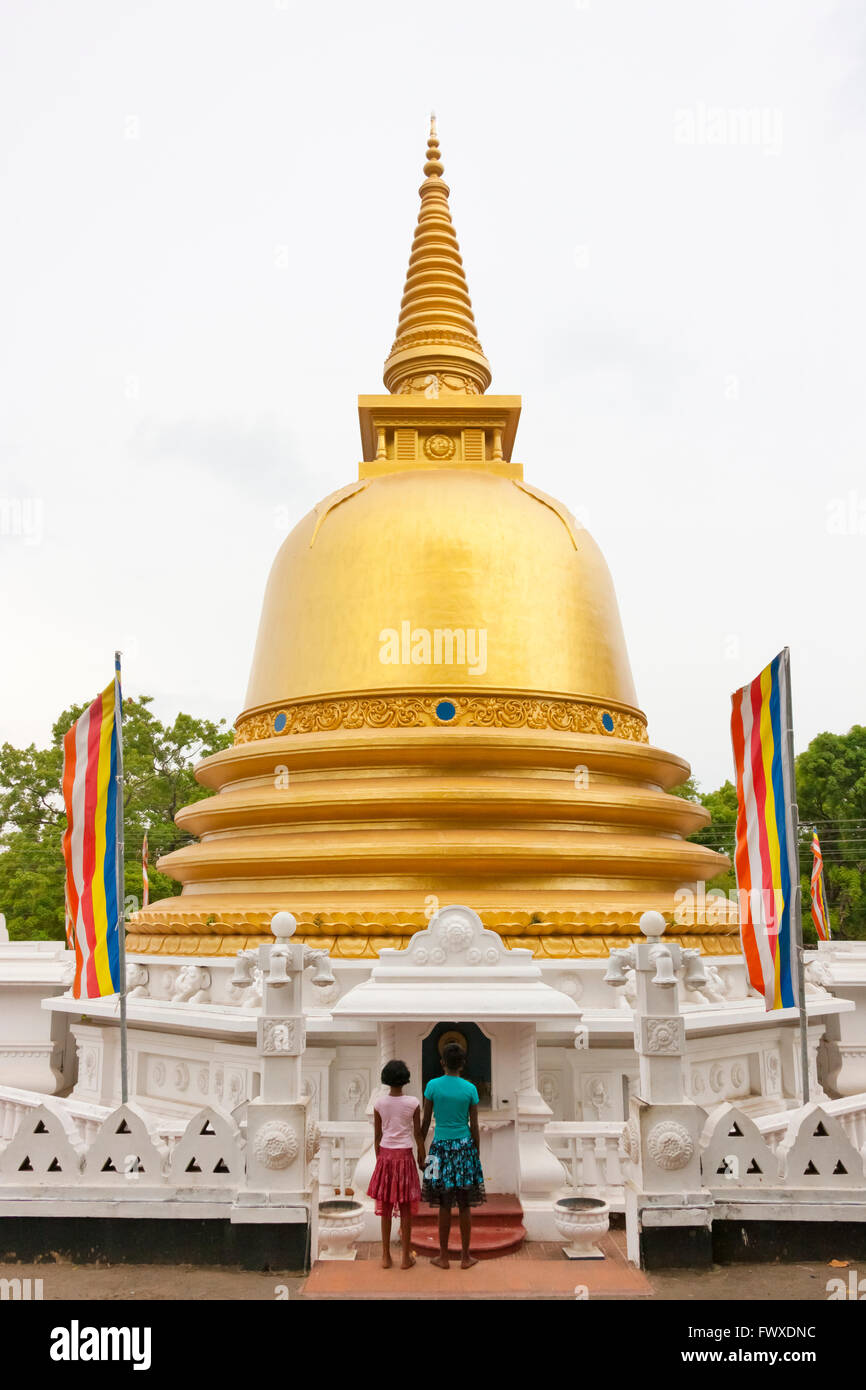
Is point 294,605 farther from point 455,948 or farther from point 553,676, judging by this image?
point 455,948

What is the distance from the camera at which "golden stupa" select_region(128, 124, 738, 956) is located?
515 inches

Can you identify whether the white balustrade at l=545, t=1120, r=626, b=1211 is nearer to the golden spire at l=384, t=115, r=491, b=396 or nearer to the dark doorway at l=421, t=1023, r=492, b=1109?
the dark doorway at l=421, t=1023, r=492, b=1109

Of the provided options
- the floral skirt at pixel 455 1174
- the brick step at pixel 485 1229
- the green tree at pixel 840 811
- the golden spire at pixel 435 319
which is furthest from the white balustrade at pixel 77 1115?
the green tree at pixel 840 811

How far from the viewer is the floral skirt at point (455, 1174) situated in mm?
7641

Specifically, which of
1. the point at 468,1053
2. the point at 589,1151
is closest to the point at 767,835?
the point at 589,1151

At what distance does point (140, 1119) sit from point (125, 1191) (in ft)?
1.65

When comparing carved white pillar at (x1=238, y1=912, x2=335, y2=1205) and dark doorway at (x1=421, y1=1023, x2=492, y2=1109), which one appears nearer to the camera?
carved white pillar at (x1=238, y1=912, x2=335, y2=1205)

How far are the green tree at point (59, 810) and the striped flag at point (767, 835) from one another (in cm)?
2461

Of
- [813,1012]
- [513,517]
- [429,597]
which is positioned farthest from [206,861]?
[813,1012]

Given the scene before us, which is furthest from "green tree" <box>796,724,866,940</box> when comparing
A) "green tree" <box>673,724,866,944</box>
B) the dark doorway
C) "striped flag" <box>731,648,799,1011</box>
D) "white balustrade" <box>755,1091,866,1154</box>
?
the dark doorway

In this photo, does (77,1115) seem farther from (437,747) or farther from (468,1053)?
(437,747)

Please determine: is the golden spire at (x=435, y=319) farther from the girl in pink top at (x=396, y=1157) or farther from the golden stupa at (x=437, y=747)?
the girl in pink top at (x=396, y=1157)

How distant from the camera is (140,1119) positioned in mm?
8172

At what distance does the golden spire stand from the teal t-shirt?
13.5 meters
